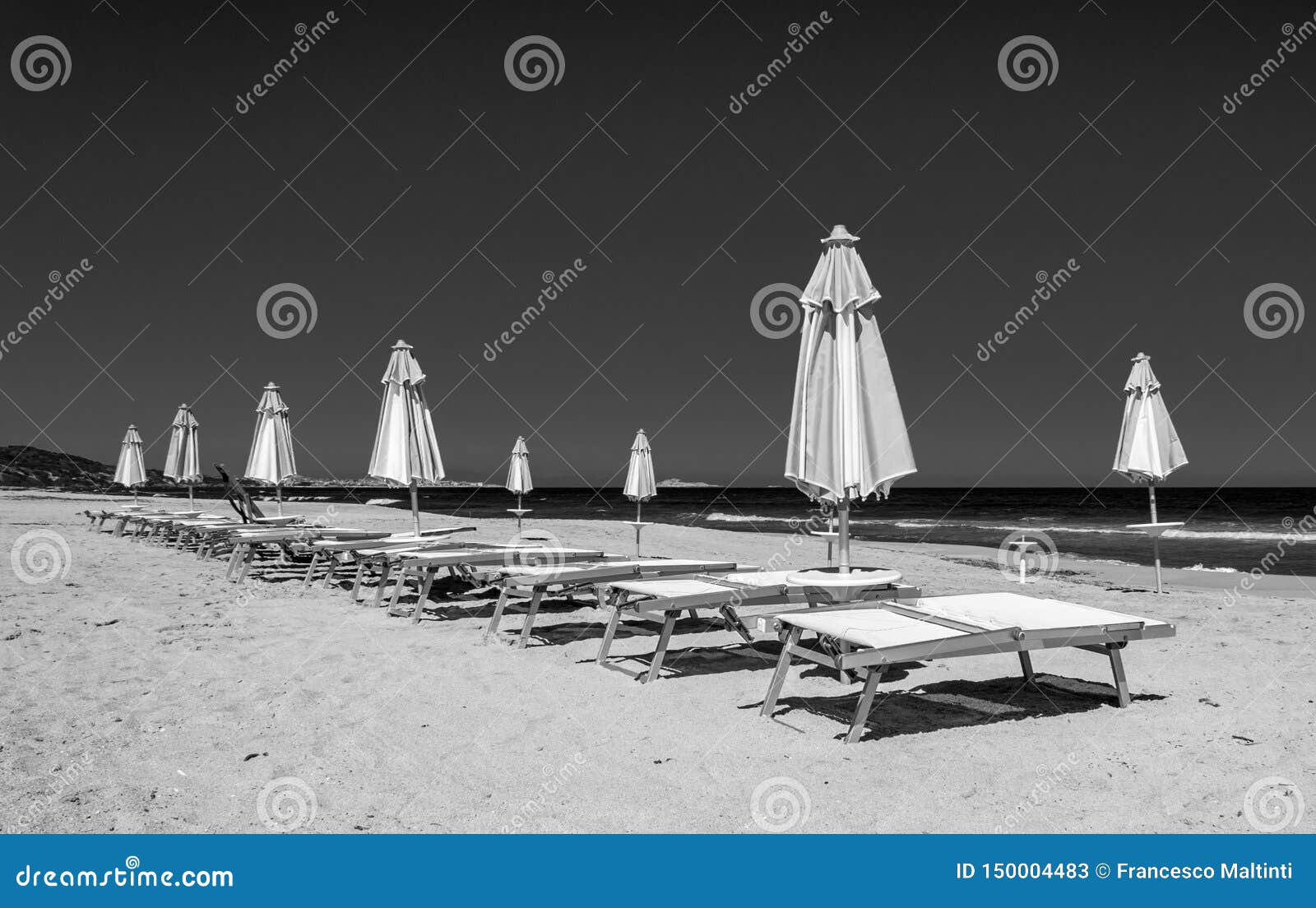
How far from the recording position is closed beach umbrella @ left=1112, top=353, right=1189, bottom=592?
900cm

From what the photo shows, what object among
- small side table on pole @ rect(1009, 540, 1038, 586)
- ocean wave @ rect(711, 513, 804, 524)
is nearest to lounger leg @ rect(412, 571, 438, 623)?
small side table on pole @ rect(1009, 540, 1038, 586)

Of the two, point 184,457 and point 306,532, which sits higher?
point 184,457

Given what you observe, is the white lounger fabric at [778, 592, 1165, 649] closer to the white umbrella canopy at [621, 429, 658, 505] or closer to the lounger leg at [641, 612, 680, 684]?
the lounger leg at [641, 612, 680, 684]

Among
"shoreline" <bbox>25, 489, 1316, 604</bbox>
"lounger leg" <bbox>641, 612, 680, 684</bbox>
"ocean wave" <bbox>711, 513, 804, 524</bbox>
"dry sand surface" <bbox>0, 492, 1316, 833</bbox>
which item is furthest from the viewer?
"ocean wave" <bbox>711, 513, 804, 524</bbox>

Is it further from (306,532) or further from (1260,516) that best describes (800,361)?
(1260,516)

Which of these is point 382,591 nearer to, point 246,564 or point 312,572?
point 312,572

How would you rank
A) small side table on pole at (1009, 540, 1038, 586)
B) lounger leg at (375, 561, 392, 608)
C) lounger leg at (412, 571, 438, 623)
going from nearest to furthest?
1. lounger leg at (412, 571, 438, 623)
2. lounger leg at (375, 561, 392, 608)
3. small side table on pole at (1009, 540, 1038, 586)

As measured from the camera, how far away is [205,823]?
9.64ft

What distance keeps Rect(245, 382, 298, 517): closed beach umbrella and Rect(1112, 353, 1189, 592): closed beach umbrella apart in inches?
433

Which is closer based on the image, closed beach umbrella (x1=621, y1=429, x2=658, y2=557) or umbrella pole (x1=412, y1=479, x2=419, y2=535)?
umbrella pole (x1=412, y1=479, x2=419, y2=535)

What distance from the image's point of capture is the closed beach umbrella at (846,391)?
5.05 meters

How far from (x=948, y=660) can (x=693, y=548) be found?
31.2 feet
